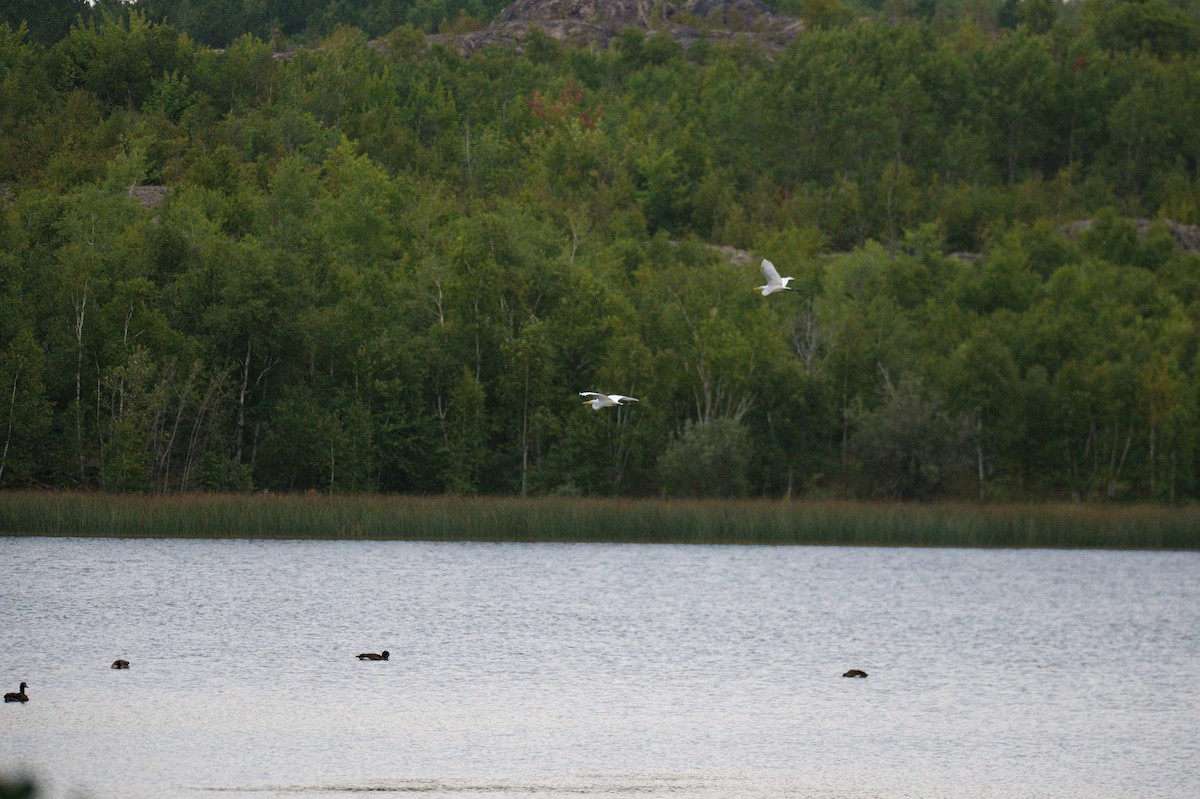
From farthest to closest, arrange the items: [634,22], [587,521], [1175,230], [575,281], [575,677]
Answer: [634,22] < [1175,230] < [575,281] < [587,521] < [575,677]

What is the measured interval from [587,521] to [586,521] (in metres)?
0.03

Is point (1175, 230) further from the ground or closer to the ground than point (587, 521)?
further from the ground

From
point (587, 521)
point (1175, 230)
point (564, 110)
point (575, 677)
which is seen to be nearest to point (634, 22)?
point (564, 110)

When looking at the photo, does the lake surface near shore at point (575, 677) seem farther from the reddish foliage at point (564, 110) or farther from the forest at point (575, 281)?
the reddish foliage at point (564, 110)

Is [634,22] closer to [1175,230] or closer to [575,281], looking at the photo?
[1175,230]

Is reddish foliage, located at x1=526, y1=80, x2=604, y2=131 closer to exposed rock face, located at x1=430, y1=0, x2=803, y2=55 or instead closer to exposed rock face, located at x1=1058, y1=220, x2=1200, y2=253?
exposed rock face, located at x1=430, y1=0, x2=803, y2=55

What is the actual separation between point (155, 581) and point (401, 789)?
1929 cm

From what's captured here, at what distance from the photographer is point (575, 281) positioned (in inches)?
2571

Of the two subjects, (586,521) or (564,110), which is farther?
(564,110)

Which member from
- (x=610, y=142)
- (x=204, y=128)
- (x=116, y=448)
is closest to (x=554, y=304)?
(x=116, y=448)

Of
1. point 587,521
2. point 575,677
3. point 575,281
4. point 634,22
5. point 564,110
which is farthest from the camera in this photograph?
point 634,22

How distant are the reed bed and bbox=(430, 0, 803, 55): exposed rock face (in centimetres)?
8737

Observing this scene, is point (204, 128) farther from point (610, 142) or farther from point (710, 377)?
point (710, 377)

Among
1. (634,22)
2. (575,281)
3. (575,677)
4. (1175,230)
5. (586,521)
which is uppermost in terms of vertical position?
(634,22)
